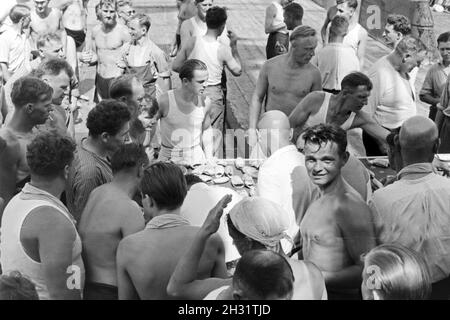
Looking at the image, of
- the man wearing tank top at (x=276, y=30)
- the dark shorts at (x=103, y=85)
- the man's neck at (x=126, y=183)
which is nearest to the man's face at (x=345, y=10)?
the man wearing tank top at (x=276, y=30)

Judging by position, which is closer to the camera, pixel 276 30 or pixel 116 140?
pixel 116 140

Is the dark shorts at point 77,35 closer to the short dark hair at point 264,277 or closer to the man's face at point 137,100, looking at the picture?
the man's face at point 137,100

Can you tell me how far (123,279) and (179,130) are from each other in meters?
2.83

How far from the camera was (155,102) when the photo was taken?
256 inches

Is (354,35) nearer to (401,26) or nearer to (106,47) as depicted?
(401,26)

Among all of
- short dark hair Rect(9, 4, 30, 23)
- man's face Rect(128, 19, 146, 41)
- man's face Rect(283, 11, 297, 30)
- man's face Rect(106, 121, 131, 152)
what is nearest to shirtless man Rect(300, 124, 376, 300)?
man's face Rect(106, 121, 131, 152)

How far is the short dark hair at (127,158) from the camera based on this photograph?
15.0 feet

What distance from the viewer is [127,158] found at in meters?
4.59

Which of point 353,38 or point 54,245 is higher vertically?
point 54,245

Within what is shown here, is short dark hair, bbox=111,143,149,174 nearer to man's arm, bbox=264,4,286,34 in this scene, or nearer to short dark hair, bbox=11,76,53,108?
short dark hair, bbox=11,76,53,108

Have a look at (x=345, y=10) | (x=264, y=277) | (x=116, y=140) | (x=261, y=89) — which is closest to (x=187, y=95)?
(x=261, y=89)

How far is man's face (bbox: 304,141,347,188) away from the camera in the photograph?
447 cm

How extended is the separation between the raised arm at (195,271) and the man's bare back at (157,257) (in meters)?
0.12

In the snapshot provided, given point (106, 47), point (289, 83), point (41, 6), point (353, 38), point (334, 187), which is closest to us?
point (334, 187)
